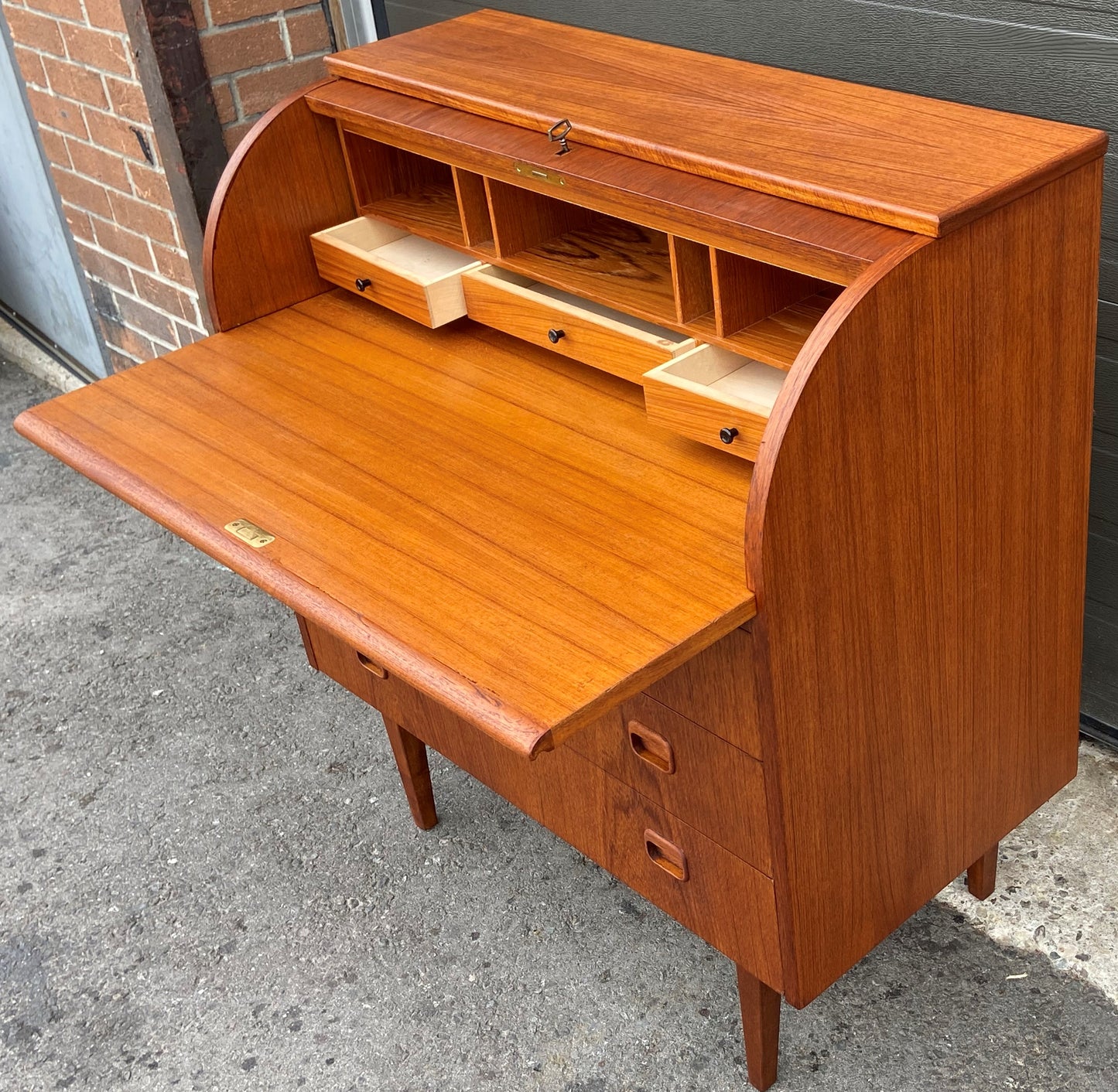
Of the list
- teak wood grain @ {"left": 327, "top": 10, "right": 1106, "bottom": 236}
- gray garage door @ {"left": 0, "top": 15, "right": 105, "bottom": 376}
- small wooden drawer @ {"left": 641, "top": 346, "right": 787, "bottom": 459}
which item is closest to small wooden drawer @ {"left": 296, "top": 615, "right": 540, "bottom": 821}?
small wooden drawer @ {"left": 641, "top": 346, "right": 787, "bottom": 459}

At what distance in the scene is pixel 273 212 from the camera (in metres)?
2.11

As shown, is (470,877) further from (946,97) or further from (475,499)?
(946,97)

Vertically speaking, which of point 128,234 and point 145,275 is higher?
point 128,234

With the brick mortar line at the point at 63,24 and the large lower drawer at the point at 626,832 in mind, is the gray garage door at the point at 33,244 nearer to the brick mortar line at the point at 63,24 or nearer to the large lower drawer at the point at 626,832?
the brick mortar line at the point at 63,24

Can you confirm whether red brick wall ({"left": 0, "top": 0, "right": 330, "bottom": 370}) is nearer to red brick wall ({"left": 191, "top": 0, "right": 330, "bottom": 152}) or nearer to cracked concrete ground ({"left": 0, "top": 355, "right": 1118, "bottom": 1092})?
red brick wall ({"left": 191, "top": 0, "right": 330, "bottom": 152})

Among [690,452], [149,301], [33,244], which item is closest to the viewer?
[690,452]

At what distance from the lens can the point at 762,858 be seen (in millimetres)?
1604

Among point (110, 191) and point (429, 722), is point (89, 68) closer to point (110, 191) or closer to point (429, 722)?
point (110, 191)

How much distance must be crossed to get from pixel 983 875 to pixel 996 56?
1.21m

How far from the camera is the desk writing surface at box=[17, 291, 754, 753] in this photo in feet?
4.36

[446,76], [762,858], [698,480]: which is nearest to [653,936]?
[762,858]

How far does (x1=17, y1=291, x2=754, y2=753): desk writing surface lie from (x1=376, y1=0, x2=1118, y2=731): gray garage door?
2.06ft

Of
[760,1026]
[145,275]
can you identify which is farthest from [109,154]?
[760,1026]

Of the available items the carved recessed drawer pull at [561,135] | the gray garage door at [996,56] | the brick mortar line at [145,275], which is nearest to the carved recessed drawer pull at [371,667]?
the carved recessed drawer pull at [561,135]
